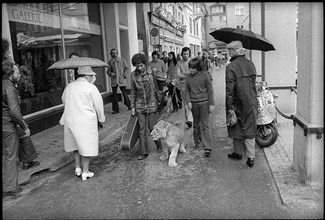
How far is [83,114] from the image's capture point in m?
4.94

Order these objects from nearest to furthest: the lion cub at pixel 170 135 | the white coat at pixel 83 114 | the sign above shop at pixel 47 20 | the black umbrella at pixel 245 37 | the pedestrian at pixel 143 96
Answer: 1. the white coat at pixel 83 114
2. the lion cub at pixel 170 135
3. the pedestrian at pixel 143 96
4. the black umbrella at pixel 245 37
5. the sign above shop at pixel 47 20

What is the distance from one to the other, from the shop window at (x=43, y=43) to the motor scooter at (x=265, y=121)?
475cm

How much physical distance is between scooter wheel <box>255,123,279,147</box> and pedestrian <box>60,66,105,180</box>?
2.80 meters

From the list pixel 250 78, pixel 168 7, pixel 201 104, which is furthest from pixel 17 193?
pixel 168 7

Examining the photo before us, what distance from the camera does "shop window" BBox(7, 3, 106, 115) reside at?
773cm

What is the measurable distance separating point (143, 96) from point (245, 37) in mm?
2148

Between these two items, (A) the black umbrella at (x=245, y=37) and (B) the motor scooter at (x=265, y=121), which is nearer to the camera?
(B) the motor scooter at (x=265, y=121)

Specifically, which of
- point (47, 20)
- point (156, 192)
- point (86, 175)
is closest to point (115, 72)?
point (47, 20)

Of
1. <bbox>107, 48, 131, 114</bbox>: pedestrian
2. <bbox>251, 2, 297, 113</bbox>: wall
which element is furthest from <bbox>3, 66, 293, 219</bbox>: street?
<bbox>107, 48, 131, 114</bbox>: pedestrian

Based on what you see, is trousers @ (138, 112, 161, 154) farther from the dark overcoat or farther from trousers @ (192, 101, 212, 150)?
the dark overcoat

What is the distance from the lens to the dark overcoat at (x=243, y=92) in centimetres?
517

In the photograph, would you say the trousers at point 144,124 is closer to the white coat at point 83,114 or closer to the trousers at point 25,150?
the white coat at point 83,114

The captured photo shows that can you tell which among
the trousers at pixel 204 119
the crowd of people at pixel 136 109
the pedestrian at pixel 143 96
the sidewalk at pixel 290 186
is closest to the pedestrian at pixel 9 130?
the crowd of people at pixel 136 109

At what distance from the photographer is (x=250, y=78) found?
5215 mm
